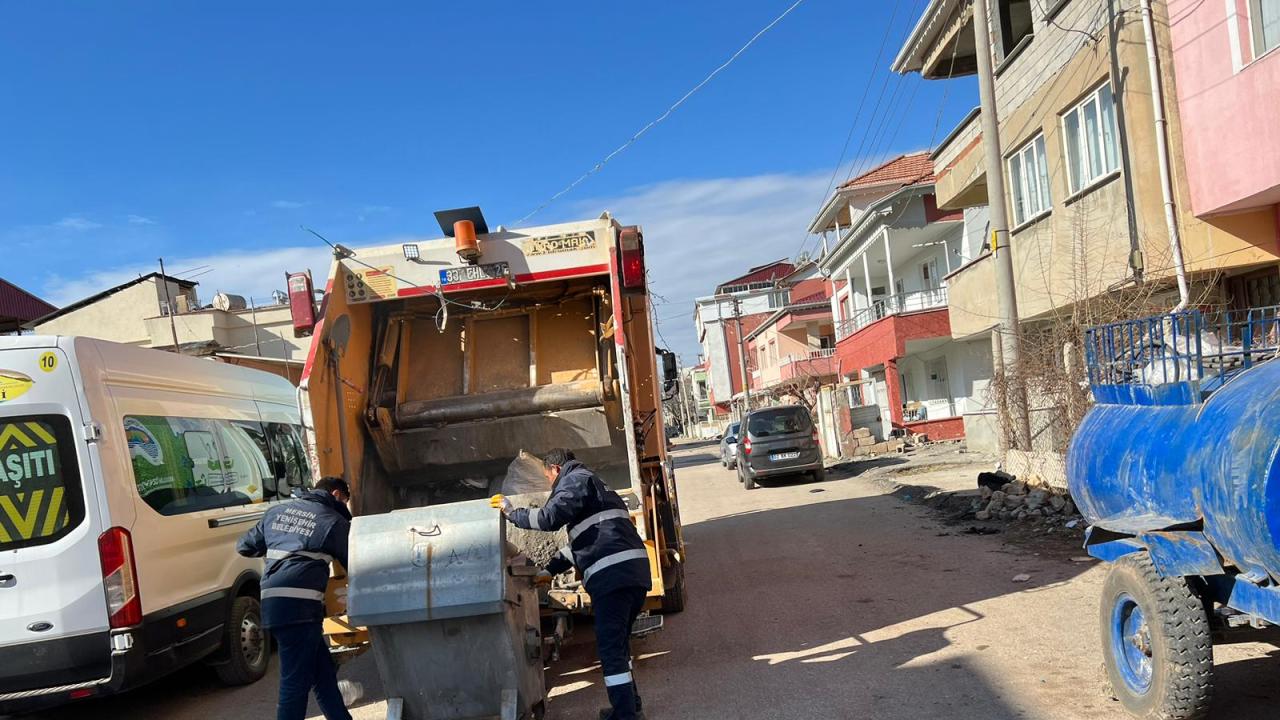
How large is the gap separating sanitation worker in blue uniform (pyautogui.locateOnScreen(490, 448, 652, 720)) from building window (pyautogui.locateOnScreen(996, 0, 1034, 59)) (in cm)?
1300

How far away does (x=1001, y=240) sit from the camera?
1216 cm

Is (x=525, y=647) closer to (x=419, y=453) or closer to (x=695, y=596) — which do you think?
(x=419, y=453)

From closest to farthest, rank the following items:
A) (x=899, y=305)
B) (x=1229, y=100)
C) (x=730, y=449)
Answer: (x=1229, y=100)
(x=730, y=449)
(x=899, y=305)

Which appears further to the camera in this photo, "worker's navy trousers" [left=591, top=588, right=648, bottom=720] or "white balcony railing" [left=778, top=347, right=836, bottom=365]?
"white balcony railing" [left=778, top=347, right=836, bottom=365]

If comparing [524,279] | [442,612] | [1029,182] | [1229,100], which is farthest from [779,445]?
[442,612]

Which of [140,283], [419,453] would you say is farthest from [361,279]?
[140,283]

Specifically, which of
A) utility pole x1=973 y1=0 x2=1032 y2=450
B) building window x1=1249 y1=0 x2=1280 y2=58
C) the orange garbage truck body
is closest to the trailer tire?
the orange garbage truck body

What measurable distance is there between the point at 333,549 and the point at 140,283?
98.4 feet

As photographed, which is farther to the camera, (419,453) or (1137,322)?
(419,453)

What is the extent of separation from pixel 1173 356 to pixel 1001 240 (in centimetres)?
838

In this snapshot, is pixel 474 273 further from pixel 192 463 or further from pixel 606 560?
pixel 606 560

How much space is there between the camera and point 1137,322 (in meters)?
4.60

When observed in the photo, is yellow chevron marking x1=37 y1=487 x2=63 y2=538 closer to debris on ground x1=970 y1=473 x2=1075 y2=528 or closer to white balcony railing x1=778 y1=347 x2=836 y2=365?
debris on ground x1=970 y1=473 x2=1075 y2=528

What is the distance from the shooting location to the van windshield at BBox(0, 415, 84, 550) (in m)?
5.23
